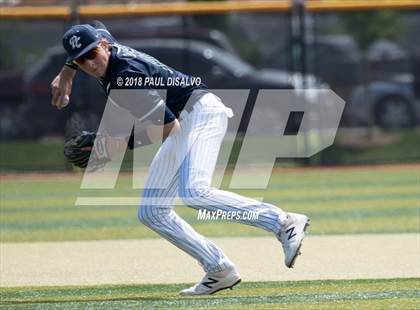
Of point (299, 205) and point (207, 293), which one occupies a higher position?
point (207, 293)

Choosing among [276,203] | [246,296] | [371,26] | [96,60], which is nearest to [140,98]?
[96,60]

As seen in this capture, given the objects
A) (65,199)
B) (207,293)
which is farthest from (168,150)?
(65,199)

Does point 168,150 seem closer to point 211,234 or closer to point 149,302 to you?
point 149,302

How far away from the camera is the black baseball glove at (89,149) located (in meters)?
6.77

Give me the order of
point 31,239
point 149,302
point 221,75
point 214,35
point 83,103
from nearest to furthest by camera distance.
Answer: point 149,302 → point 31,239 → point 83,103 → point 221,75 → point 214,35

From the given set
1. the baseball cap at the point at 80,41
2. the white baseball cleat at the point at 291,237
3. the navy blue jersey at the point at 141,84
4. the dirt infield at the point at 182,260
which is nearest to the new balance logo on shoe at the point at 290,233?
the white baseball cleat at the point at 291,237

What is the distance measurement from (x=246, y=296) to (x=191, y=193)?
82cm

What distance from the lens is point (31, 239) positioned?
10.5 m

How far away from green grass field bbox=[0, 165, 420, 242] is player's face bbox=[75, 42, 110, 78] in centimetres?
407

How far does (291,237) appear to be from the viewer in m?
6.80

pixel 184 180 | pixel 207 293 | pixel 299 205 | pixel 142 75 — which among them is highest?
pixel 142 75

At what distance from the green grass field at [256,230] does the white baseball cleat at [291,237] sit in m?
0.27

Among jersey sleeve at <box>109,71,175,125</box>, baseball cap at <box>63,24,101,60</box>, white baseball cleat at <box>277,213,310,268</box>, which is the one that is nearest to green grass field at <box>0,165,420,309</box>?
white baseball cleat at <box>277,213,310,268</box>

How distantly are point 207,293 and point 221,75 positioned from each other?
506 inches
